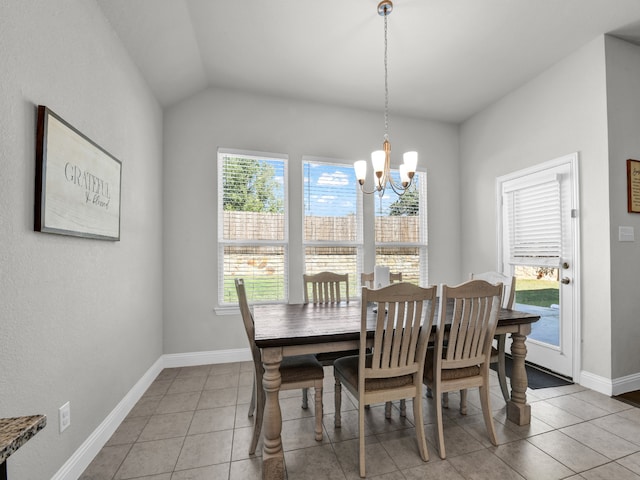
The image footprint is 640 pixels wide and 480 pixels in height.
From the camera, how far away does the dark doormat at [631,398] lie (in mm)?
2474

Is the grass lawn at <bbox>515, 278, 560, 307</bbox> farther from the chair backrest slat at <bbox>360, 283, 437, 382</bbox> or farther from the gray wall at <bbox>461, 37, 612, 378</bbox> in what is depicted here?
the chair backrest slat at <bbox>360, 283, 437, 382</bbox>

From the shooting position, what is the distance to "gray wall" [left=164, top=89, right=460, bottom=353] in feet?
11.1

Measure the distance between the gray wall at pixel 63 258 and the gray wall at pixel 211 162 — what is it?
0.67 m

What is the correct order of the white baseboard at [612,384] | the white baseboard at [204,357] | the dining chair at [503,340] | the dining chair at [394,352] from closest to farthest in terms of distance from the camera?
the dining chair at [394,352]
the dining chair at [503,340]
the white baseboard at [612,384]
the white baseboard at [204,357]

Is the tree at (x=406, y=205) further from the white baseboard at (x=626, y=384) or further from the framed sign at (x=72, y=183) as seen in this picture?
the framed sign at (x=72, y=183)

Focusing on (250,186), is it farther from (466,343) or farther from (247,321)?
(466,343)

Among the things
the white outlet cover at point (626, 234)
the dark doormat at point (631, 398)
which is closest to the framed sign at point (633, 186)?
the white outlet cover at point (626, 234)

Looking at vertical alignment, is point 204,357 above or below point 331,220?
below

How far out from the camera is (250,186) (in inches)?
142

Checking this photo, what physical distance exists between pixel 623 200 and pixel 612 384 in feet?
5.18

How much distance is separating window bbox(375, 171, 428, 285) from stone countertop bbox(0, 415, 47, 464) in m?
3.57

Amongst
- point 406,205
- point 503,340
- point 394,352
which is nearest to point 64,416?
point 394,352

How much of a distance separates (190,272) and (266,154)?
1.60 m

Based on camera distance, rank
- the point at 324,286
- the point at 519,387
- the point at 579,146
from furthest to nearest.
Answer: the point at 324,286 → the point at 579,146 → the point at 519,387
